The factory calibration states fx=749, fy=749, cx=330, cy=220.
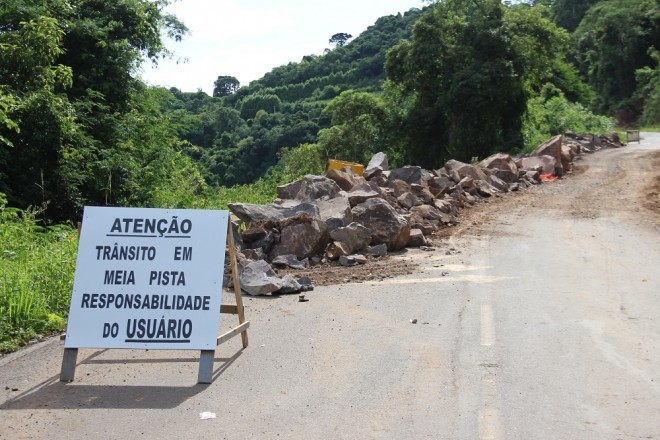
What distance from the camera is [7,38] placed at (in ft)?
49.8

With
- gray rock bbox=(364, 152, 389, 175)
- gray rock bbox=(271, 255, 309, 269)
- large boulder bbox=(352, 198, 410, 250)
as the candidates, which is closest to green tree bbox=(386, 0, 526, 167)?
gray rock bbox=(364, 152, 389, 175)

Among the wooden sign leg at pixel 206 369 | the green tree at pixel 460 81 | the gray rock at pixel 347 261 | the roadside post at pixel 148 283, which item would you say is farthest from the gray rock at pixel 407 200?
the green tree at pixel 460 81

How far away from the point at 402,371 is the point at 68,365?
276cm

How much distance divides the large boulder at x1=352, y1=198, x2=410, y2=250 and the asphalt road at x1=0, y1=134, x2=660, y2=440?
1.81m

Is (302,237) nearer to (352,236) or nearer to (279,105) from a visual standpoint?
(352,236)

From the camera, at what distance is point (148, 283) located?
21.0 ft

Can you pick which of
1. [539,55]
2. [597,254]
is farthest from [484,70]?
[597,254]

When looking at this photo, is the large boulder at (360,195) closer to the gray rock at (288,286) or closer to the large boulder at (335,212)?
the large boulder at (335,212)

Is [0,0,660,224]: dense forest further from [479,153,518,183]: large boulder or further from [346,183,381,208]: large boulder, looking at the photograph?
[479,153,518,183]: large boulder

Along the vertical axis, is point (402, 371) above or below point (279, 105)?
below

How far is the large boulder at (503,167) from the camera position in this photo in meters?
21.2

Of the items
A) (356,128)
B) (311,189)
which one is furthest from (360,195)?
(356,128)

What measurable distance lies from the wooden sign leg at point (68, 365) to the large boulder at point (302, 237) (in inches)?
218

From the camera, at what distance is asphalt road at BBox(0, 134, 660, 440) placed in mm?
5062
